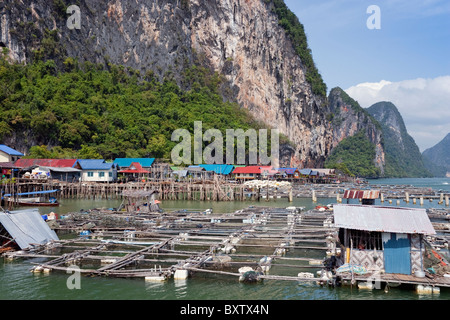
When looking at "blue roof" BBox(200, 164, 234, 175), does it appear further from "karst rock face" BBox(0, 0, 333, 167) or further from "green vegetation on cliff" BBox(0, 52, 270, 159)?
"karst rock face" BBox(0, 0, 333, 167)

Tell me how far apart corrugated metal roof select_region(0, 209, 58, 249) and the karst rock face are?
66.2 meters

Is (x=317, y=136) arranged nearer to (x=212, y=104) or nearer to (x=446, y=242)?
(x=212, y=104)

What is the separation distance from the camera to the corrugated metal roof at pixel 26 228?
1911cm

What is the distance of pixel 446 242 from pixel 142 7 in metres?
95.4

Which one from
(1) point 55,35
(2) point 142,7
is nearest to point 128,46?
(2) point 142,7

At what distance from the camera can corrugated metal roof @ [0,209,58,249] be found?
19.1 meters

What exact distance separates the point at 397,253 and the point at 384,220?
4.38ft

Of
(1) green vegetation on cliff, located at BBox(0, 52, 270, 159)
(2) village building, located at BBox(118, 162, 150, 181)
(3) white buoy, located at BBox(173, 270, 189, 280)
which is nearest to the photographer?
(3) white buoy, located at BBox(173, 270, 189, 280)

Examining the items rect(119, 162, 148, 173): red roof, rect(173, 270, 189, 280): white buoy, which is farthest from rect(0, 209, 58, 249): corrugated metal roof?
rect(119, 162, 148, 173): red roof

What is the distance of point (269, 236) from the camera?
22.3 m

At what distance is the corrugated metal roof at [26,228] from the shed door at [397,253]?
57.1 feet

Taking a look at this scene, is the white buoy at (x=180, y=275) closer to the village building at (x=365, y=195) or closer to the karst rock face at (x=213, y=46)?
the village building at (x=365, y=195)

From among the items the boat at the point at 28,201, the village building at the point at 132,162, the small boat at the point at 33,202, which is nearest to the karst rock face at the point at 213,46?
the village building at the point at 132,162

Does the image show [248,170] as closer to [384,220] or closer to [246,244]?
[246,244]
